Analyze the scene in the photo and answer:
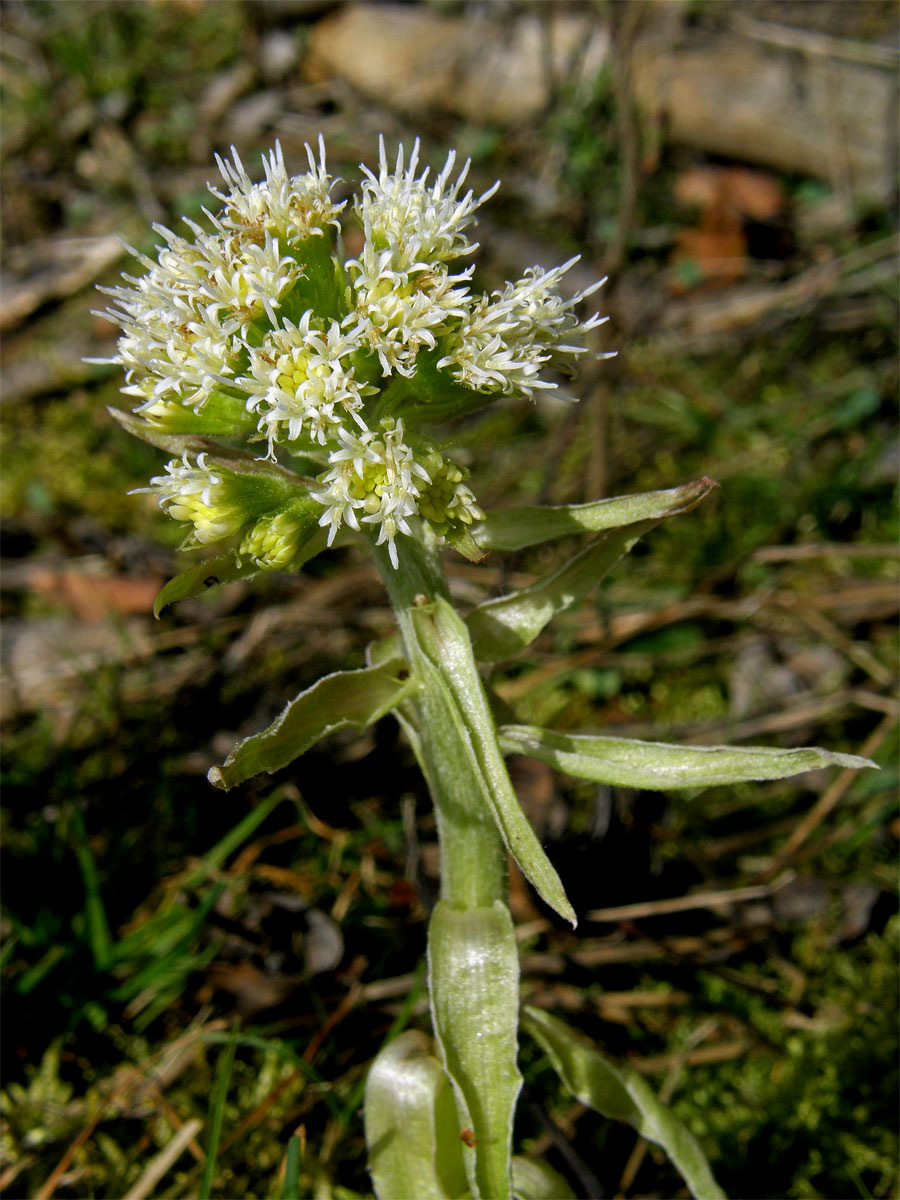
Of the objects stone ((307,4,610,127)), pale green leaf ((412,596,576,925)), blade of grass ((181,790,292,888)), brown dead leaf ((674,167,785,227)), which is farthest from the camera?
stone ((307,4,610,127))

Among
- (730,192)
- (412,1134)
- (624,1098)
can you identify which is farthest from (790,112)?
(412,1134)

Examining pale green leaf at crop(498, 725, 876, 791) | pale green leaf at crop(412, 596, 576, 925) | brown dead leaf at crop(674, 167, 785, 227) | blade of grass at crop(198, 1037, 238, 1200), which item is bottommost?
blade of grass at crop(198, 1037, 238, 1200)

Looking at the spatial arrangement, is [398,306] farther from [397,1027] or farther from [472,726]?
[397,1027]

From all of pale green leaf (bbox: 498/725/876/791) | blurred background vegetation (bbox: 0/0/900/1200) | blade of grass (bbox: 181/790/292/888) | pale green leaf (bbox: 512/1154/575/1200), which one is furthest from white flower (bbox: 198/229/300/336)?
pale green leaf (bbox: 512/1154/575/1200)

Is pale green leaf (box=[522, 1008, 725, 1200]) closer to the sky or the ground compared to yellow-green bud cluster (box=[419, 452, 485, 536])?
closer to the ground

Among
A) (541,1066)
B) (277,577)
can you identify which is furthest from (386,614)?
(541,1066)

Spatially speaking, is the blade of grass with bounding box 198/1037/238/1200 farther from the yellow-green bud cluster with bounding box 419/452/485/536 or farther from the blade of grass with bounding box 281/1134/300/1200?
the yellow-green bud cluster with bounding box 419/452/485/536
